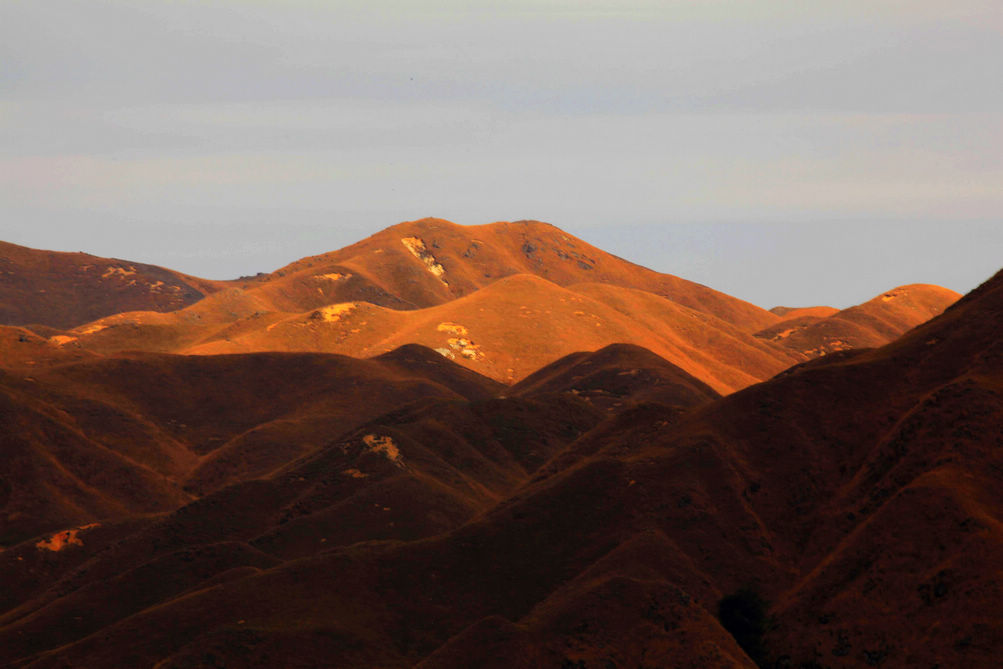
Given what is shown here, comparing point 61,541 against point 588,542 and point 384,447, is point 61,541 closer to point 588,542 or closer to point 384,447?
point 384,447

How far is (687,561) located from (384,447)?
4259 cm

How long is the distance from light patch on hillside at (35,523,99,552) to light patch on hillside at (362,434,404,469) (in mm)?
27482

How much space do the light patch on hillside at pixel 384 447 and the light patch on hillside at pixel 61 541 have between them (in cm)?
2748

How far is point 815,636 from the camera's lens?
6288 cm

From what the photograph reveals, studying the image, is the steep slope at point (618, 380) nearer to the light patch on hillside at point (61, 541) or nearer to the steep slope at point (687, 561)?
the steep slope at point (687, 561)

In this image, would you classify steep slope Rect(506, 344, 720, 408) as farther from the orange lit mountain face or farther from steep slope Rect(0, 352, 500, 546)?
the orange lit mountain face

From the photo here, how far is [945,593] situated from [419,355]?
13527cm

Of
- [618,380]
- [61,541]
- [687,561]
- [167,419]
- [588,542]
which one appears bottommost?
[61,541]

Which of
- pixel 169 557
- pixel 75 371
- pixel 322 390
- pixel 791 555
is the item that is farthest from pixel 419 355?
pixel 791 555

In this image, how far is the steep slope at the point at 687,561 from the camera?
60.0m

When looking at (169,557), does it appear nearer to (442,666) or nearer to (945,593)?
(442,666)

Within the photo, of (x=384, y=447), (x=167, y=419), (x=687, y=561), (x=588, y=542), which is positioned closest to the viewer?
(x=687, y=561)

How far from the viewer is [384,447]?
351 feet

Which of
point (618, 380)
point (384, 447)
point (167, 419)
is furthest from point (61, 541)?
point (618, 380)
